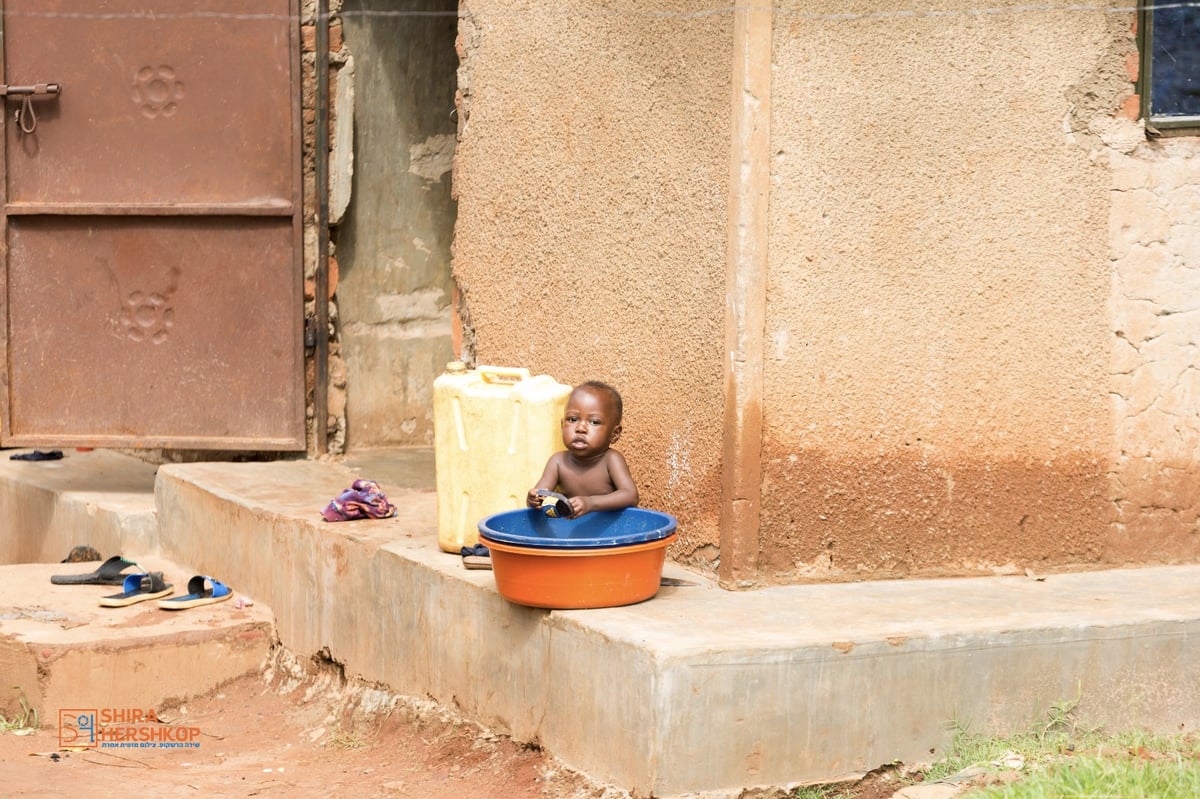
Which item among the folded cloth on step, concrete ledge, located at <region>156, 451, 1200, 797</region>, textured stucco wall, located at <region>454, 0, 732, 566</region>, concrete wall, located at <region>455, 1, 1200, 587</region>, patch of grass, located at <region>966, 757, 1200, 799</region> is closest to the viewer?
patch of grass, located at <region>966, 757, 1200, 799</region>

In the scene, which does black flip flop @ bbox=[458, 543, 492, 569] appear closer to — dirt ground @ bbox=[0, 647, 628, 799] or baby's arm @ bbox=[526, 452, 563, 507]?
baby's arm @ bbox=[526, 452, 563, 507]

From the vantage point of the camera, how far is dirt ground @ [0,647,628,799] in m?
4.41

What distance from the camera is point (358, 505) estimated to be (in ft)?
18.2

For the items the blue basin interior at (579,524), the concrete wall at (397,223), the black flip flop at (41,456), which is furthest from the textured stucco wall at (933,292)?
the black flip flop at (41,456)

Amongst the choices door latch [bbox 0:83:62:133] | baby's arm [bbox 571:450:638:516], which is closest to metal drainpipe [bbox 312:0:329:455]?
door latch [bbox 0:83:62:133]

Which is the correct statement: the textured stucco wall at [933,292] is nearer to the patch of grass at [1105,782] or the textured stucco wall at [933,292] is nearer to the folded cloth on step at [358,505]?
the patch of grass at [1105,782]

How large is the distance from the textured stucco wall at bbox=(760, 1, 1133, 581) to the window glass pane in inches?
4.8

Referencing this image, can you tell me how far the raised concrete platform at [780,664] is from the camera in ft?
12.9

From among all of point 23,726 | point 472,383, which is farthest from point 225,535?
point 472,383

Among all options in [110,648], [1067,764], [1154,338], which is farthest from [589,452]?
[110,648]

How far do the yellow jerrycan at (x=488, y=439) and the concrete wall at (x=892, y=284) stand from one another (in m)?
0.31

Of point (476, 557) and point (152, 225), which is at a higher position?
point (152, 225)

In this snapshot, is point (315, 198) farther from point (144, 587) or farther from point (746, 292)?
point (746, 292)

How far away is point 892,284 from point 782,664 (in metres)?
1.22
